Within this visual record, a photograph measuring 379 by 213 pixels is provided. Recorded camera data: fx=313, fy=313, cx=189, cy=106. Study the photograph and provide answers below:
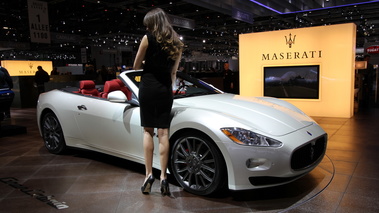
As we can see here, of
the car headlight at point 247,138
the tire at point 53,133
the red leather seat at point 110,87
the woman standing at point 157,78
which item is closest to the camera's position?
the car headlight at point 247,138

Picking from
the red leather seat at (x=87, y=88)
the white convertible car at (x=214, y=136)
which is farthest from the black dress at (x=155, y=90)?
the red leather seat at (x=87, y=88)

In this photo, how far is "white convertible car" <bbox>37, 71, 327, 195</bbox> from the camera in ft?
8.46

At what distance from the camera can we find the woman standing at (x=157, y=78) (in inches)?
109

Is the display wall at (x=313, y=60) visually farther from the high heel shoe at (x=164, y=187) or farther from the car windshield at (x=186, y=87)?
the high heel shoe at (x=164, y=187)

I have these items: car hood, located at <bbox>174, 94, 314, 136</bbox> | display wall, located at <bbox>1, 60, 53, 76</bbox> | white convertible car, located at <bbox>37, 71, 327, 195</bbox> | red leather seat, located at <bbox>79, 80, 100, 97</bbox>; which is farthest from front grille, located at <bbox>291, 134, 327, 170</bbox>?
display wall, located at <bbox>1, 60, 53, 76</bbox>

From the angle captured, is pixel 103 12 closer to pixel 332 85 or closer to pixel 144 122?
pixel 332 85

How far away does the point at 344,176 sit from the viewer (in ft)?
11.1

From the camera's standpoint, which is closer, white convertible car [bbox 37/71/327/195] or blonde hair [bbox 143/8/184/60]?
white convertible car [bbox 37/71/327/195]

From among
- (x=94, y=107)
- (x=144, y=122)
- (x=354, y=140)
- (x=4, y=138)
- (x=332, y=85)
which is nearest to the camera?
(x=144, y=122)

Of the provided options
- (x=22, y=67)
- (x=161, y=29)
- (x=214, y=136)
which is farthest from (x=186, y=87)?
(x=22, y=67)

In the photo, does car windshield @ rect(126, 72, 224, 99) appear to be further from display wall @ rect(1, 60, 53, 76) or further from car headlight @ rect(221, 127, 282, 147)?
display wall @ rect(1, 60, 53, 76)

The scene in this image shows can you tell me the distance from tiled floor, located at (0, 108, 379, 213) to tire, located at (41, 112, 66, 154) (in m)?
0.12

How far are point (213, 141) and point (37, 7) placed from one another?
853 centimetres

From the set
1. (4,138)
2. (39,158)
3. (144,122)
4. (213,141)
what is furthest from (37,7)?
(213,141)
